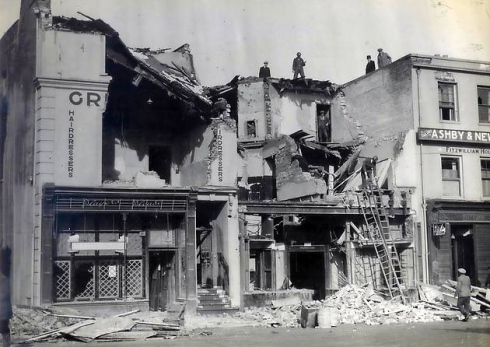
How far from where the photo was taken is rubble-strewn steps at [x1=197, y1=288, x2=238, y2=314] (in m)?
27.8

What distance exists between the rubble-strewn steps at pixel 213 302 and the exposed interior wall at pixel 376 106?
13233 millimetres

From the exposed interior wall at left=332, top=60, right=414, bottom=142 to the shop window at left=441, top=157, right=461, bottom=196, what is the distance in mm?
2650

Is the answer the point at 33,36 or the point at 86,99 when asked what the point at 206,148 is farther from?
the point at 33,36

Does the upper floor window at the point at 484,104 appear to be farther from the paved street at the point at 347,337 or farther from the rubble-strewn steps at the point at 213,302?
the rubble-strewn steps at the point at 213,302

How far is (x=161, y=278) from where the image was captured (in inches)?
1136

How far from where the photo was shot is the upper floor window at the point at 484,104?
117 feet

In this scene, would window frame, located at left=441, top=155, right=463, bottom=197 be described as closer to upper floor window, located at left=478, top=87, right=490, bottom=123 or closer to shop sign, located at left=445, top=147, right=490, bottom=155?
shop sign, located at left=445, top=147, right=490, bottom=155

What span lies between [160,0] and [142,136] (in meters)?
12.5

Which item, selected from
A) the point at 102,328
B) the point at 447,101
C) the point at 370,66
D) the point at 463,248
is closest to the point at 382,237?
the point at 463,248

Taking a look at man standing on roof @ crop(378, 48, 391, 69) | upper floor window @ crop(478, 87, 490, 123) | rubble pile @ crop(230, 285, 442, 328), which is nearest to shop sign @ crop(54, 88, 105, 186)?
rubble pile @ crop(230, 285, 442, 328)

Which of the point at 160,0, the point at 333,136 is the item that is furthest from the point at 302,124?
the point at 160,0

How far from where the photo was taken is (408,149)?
34.1 metres

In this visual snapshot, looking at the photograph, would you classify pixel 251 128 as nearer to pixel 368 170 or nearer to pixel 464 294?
pixel 368 170

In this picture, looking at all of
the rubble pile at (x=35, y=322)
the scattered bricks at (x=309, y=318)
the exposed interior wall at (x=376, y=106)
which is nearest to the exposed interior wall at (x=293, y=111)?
the exposed interior wall at (x=376, y=106)
